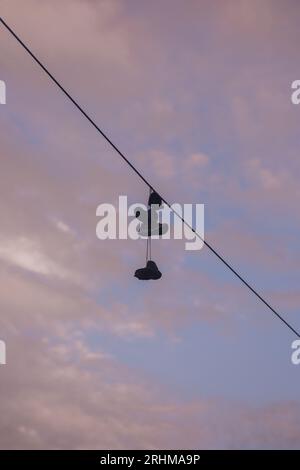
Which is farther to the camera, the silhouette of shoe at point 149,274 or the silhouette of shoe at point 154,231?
the silhouette of shoe at point 149,274

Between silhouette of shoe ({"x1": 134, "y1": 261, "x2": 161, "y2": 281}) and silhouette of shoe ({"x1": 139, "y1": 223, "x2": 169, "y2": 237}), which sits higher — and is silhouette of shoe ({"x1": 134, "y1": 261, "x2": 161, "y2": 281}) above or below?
below

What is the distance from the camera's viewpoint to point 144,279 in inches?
406

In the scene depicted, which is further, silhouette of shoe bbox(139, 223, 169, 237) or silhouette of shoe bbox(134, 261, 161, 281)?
silhouette of shoe bbox(134, 261, 161, 281)

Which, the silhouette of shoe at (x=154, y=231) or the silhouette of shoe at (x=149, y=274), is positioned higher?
the silhouette of shoe at (x=154, y=231)

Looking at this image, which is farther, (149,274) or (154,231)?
(149,274)

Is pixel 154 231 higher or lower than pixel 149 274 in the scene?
higher
